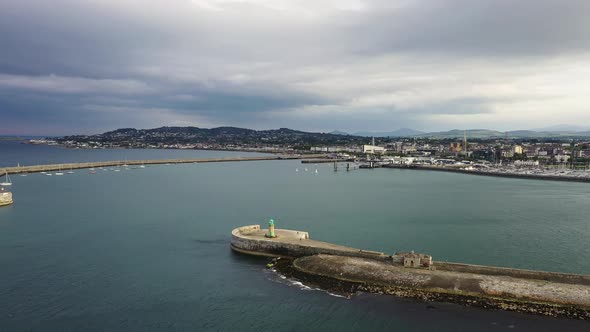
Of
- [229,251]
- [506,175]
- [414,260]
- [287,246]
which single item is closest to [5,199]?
[229,251]

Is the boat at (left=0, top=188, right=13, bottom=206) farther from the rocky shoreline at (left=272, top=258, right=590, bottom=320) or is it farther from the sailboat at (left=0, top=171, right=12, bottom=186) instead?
the rocky shoreline at (left=272, top=258, right=590, bottom=320)

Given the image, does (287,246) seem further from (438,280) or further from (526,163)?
(526,163)

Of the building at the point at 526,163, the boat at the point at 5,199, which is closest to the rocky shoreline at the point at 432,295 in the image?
the boat at the point at 5,199

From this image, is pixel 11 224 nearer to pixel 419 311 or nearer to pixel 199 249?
pixel 199 249

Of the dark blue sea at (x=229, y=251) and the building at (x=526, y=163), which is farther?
the building at (x=526, y=163)

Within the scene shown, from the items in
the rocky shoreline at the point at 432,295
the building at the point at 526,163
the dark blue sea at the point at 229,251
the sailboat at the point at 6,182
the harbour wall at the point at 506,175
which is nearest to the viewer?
the rocky shoreline at the point at 432,295

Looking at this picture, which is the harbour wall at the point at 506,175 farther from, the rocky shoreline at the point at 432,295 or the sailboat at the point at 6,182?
the sailboat at the point at 6,182

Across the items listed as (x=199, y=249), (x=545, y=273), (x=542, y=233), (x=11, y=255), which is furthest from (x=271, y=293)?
(x=542, y=233)

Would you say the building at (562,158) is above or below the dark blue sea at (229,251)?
above
